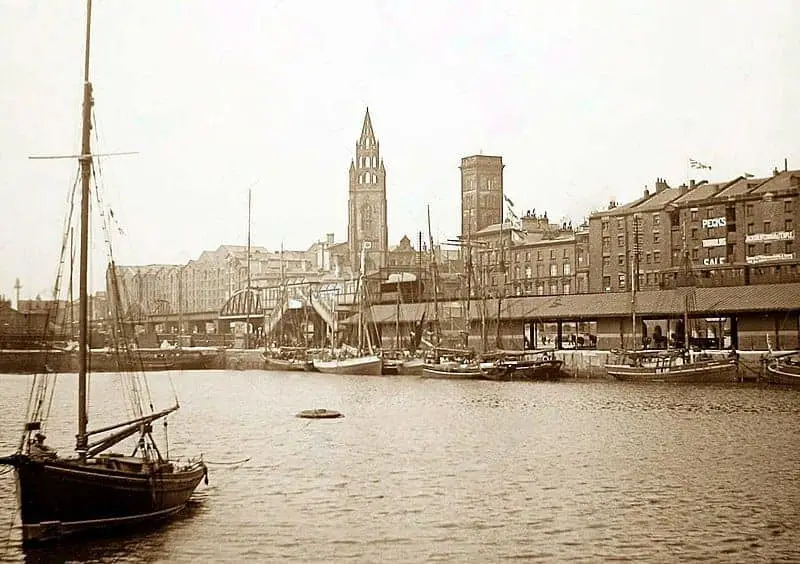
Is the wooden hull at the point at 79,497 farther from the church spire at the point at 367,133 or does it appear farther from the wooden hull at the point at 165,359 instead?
the church spire at the point at 367,133

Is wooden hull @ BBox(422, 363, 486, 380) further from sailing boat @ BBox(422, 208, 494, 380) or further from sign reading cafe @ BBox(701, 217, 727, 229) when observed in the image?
sign reading cafe @ BBox(701, 217, 727, 229)

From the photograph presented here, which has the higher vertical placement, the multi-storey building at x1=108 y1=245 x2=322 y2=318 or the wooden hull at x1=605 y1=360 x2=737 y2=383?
the multi-storey building at x1=108 y1=245 x2=322 y2=318

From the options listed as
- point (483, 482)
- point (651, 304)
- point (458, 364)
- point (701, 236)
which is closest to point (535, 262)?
point (701, 236)

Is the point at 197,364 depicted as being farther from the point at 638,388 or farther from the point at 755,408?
the point at 755,408

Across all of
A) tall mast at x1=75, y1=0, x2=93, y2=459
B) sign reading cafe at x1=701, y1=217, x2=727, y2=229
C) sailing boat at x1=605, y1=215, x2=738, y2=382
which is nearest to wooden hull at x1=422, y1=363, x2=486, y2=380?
sailing boat at x1=605, y1=215, x2=738, y2=382

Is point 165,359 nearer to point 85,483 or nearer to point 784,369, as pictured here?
point 784,369

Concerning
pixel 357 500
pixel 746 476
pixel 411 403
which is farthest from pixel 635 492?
pixel 411 403
